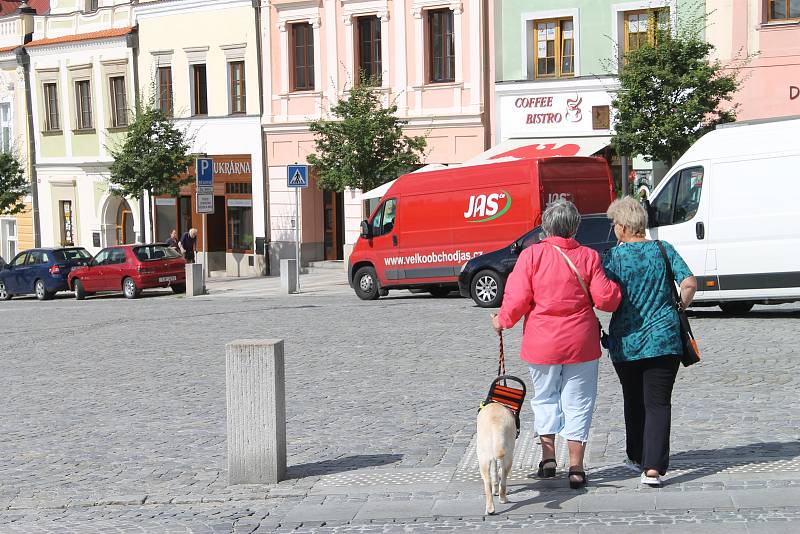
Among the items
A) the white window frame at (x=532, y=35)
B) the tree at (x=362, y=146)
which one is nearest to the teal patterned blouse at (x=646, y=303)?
the tree at (x=362, y=146)

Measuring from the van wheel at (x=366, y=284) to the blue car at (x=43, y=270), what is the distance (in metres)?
12.6

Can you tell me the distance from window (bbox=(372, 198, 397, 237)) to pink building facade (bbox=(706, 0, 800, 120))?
896 cm

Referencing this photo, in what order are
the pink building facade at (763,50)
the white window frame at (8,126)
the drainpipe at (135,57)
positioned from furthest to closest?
the white window frame at (8,126)
the drainpipe at (135,57)
the pink building facade at (763,50)

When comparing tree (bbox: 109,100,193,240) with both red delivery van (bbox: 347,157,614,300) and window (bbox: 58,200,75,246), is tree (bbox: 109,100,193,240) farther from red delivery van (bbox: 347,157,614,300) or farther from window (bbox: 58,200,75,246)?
red delivery van (bbox: 347,157,614,300)

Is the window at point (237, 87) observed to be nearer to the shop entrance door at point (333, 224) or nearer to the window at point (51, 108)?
the shop entrance door at point (333, 224)

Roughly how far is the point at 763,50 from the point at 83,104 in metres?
26.5

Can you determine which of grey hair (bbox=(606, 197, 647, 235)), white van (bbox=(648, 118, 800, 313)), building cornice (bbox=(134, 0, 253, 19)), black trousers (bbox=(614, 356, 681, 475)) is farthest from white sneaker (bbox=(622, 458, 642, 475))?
building cornice (bbox=(134, 0, 253, 19))

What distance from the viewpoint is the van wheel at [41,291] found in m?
36.6

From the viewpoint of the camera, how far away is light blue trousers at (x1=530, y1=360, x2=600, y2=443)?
730 centimetres

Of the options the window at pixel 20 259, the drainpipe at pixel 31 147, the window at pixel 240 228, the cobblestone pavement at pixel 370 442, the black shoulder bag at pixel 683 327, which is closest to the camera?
the cobblestone pavement at pixel 370 442

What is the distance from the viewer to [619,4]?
3100 centimetres

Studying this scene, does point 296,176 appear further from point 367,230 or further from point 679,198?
point 679,198

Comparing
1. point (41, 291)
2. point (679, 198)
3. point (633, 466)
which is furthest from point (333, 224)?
point (633, 466)

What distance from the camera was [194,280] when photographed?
104ft
